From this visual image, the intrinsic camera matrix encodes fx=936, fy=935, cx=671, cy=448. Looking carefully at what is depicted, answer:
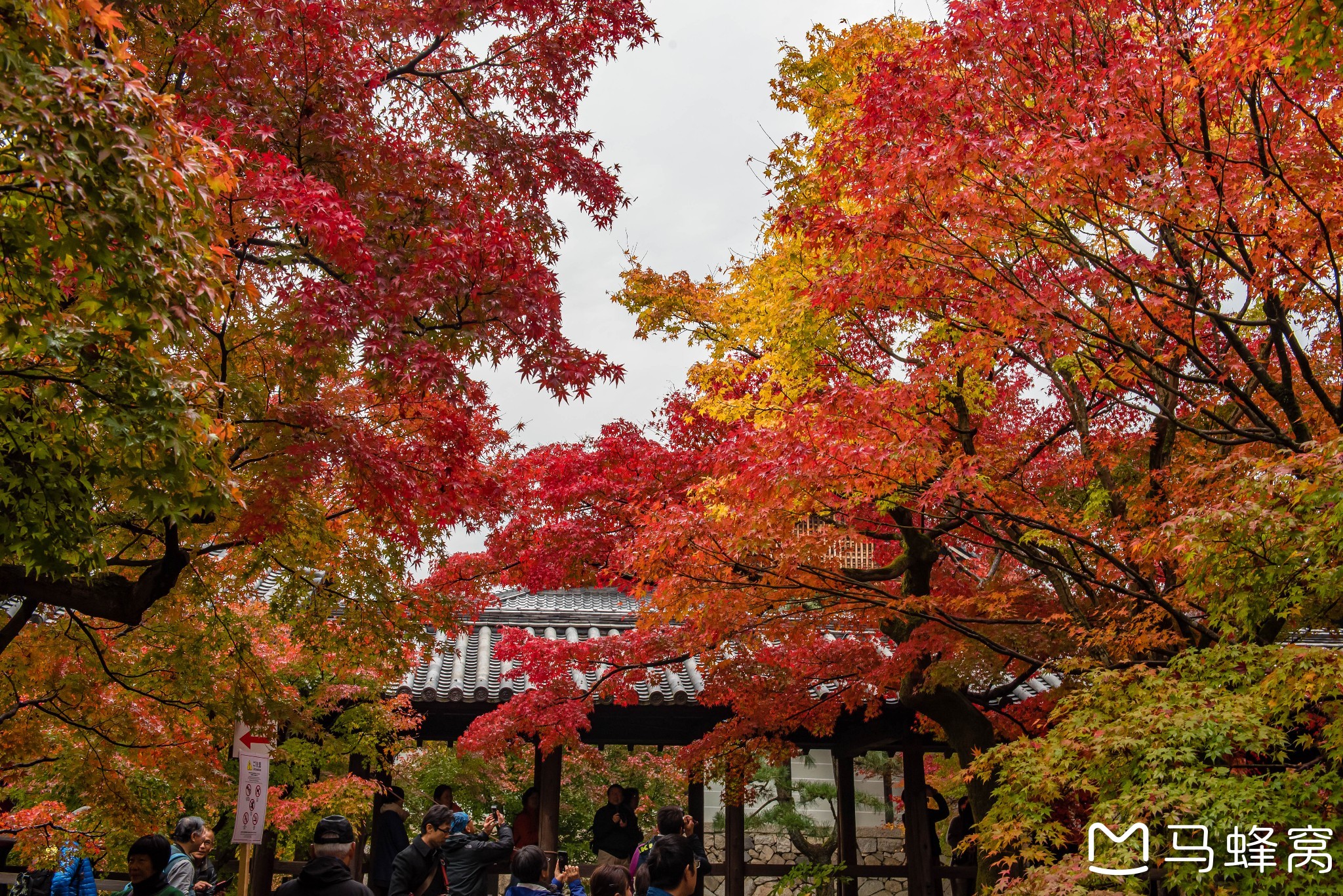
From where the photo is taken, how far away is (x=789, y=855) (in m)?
14.5

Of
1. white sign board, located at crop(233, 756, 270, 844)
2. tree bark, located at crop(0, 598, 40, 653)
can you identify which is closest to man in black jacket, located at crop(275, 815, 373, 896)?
white sign board, located at crop(233, 756, 270, 844)

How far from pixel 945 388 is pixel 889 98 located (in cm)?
232

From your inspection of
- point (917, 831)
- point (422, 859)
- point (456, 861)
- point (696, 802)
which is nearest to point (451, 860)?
point (456, 861)

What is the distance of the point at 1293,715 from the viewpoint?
4793 mm

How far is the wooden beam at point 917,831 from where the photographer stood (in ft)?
36.7

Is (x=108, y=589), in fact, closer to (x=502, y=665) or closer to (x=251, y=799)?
(x=251, y=799)

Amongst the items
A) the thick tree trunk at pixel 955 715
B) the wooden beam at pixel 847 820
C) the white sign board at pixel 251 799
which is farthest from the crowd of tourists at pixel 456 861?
the wooden beam at pixel 847 820

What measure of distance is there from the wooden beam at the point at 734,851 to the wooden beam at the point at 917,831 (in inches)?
79.2

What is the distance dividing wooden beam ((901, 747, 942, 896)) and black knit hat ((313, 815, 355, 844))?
820 cm

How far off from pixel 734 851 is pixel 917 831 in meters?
2.25

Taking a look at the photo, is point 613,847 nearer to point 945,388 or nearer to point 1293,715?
point 945,388

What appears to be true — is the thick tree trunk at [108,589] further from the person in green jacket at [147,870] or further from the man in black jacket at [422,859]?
the man in black jacket at [422,859]

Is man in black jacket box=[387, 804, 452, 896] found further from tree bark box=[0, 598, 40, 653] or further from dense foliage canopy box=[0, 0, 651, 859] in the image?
tree bark box=[0, 598, 40, 653]

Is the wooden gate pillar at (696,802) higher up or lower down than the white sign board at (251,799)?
lower down
